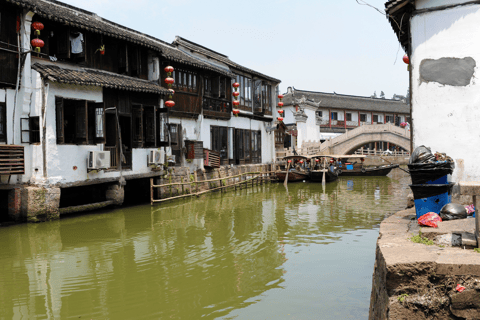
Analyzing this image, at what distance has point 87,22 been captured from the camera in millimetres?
14250

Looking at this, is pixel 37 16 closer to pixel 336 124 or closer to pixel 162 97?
pixel 162 97

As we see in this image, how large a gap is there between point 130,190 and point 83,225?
6.35 metres

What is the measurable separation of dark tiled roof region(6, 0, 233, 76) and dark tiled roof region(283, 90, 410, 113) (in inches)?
1093

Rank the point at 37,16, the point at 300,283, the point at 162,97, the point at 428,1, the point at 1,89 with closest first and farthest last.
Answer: the point at 300,283 → the point at 428,1 → the point at 1,89 → the point at 37,16 → the point at 162,97

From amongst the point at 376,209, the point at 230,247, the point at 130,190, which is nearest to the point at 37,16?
the point at 130,190

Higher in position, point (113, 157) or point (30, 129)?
point (30, 129)

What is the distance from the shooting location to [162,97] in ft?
58.1

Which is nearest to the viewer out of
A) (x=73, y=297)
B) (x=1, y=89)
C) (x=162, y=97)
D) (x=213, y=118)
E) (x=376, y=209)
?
(x=73, y=297)

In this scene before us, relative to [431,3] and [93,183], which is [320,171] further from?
[431,3]

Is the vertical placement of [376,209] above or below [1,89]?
below

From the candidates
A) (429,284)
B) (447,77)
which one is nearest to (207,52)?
(447,77)

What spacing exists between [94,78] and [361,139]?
2841 centimetres

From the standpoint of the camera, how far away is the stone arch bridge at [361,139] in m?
35.0

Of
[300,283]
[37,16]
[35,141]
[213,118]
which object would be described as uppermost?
[37,16]
